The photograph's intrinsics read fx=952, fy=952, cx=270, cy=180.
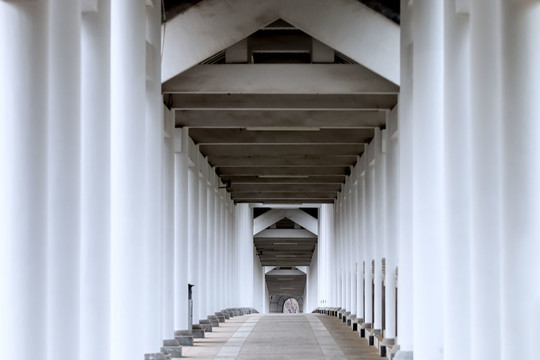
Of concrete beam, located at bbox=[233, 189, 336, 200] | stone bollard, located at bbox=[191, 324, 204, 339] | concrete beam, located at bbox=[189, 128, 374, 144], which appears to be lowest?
stone bollard, located at bbox=[191, 324, 204, 339]

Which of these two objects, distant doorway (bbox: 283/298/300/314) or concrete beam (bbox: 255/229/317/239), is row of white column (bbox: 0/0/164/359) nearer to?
concrete beam (bbox: 255/229/317/239)

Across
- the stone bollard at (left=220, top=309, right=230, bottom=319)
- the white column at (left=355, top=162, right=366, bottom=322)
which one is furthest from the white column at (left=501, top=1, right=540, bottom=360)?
the stone bollard at (left=220, top=309, right=230, bottom=319)

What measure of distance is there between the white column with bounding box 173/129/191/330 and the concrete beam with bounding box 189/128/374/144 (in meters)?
2.88

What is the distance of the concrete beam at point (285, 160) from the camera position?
30016 millimetres

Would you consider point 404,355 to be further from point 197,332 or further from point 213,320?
point 213,320

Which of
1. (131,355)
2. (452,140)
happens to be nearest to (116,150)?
(131,355)

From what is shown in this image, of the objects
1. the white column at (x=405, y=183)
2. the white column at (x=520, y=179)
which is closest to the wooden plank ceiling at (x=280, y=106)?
the white column at (x=405, y=183)

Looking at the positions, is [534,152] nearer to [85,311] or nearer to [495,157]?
[495,157]

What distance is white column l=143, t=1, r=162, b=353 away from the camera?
15.6 m

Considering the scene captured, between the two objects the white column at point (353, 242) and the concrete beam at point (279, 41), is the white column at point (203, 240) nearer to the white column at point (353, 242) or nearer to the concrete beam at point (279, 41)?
the white column at point (353, 242)

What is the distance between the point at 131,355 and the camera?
13.5m

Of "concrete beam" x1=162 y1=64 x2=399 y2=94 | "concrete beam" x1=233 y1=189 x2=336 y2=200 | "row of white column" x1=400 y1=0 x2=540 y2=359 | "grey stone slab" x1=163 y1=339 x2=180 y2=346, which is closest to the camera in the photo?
"row of white column" x1=400 y1=0 x2=540 y2=359

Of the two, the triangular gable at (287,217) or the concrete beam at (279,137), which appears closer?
the concrete beam at (279,137)

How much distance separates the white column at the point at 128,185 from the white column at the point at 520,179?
20.4 ft
